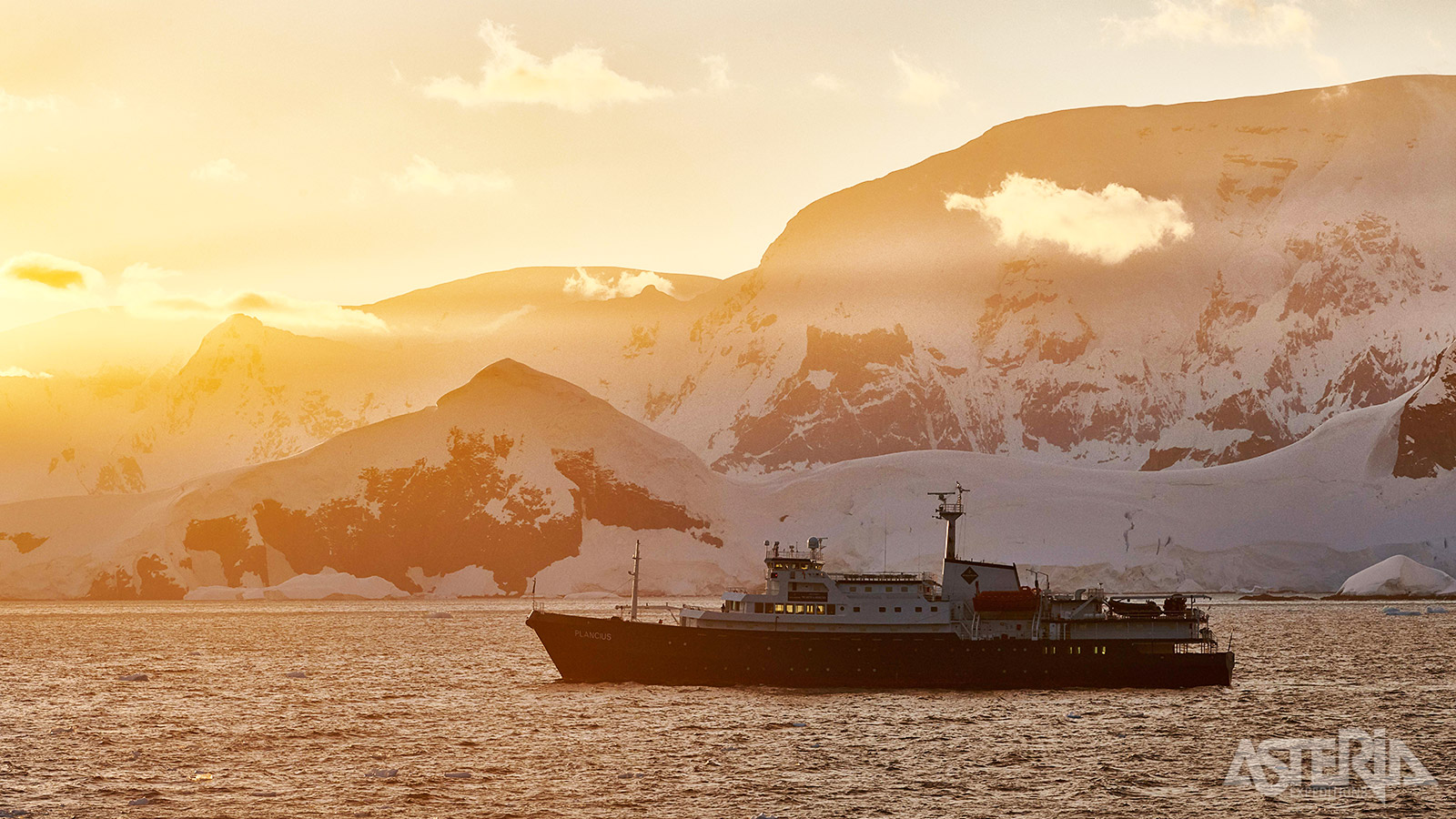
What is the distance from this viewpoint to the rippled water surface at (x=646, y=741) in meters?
54.2

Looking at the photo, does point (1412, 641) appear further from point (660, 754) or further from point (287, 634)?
point (287, 634)

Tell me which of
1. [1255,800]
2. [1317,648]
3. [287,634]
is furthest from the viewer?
[287,634]

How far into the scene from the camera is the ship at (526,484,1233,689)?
8744 centimetres

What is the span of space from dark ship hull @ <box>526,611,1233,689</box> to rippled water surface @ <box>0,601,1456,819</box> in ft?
4.98

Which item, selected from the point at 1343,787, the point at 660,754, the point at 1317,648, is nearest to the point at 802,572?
the point at 660,754

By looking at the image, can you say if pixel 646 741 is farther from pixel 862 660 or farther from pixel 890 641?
pixel 890 641

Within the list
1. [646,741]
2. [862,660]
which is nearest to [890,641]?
[862,660]

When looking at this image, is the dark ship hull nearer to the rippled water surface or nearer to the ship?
the ship

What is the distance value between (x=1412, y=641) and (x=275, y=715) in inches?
3660

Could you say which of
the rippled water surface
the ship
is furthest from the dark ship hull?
the rippled water surface

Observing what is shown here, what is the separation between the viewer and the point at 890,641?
88062 mm

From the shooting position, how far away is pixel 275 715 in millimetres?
78750

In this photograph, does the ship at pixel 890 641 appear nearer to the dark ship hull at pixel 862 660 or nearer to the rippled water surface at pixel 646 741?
the dark ship hull at pixel 862 660

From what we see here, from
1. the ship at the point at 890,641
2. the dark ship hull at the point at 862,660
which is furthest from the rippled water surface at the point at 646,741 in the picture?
the ship at the point at 890,641
